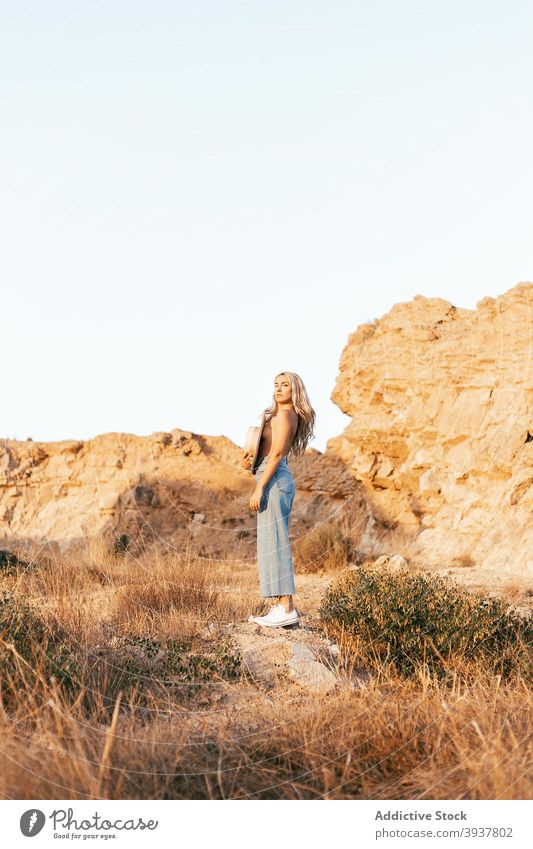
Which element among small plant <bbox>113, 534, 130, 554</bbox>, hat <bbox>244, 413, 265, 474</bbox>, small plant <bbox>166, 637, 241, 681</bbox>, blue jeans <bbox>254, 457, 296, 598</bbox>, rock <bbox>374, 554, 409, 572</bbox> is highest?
hat <bbox>244, 413, 265, 474</bbox>

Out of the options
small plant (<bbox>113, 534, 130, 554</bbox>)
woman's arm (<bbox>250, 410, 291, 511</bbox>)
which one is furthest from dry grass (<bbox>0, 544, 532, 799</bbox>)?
small plant (<bbox>113, 534, 130, 554</bbox>)

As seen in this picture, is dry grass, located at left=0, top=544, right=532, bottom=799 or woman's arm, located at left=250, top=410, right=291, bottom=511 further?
woman's arm, located at left=250, top=410, right=291, bottom=511

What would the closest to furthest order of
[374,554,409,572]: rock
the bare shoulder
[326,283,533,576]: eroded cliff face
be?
the bare shoulder < [374,554,409,572]: rock < [326,283,533,576]: eroded cliff face

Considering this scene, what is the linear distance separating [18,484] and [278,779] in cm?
1826

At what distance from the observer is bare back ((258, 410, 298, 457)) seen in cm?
604

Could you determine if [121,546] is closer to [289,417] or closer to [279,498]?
[279,498]

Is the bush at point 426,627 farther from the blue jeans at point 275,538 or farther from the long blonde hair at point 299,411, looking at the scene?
the long blonde hair at point 299,411

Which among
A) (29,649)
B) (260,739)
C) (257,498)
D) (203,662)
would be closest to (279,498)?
(257,498)

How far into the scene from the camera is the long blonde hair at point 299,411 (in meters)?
6.09

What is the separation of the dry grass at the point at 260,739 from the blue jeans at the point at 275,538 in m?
1.11

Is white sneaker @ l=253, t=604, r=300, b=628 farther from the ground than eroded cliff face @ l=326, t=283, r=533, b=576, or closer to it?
closer to it

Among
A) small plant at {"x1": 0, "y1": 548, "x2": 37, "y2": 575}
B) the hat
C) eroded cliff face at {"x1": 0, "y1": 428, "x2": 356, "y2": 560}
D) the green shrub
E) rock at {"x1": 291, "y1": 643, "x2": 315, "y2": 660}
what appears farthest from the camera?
eroded cliff face at {"x1": 0, "y1": 428, "x2": 356, "y2": 560}

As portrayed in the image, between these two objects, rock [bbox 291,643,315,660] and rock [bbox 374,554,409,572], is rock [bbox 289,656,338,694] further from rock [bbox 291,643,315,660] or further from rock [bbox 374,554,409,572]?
rock [bbox 374,554,409,572]

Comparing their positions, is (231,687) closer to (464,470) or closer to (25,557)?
(25,557)
